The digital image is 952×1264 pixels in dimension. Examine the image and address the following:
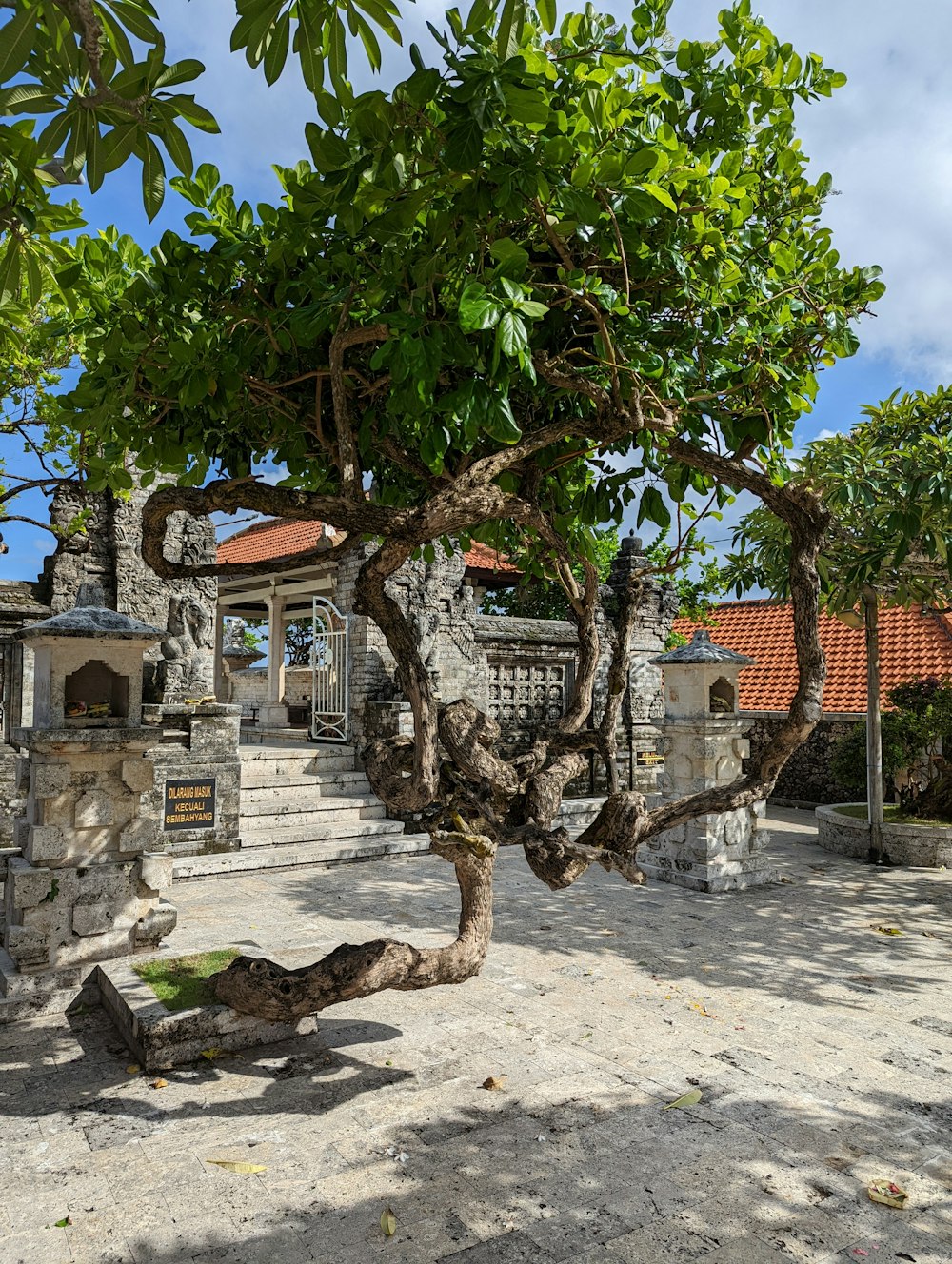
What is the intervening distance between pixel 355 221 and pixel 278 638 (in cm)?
1320

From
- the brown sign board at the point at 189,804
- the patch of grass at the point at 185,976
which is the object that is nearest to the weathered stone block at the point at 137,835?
the patch of grass at the point at 185,976

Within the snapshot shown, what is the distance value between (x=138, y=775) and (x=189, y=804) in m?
3.55

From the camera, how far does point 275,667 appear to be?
15594mm

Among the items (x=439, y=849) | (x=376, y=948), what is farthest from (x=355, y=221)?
(x=376, y=948)

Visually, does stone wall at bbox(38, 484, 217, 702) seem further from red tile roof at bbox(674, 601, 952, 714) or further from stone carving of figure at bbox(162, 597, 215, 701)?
red tile roof at bbox(674, 601, 952, 714)

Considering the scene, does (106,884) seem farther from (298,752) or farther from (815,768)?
(815,768)

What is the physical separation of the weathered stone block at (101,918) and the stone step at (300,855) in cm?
302

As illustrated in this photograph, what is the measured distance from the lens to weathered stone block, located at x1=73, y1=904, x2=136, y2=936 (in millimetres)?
5391

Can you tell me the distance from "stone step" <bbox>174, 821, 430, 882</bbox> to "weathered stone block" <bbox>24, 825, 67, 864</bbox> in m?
3.26

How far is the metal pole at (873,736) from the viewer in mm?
9414

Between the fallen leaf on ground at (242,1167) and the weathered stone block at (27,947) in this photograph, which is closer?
the fallen leaf on ground at (242,1167)

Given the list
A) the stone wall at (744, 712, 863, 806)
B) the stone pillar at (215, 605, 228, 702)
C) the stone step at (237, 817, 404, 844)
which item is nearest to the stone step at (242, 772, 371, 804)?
the stone step at (237, 817, 404, 844)

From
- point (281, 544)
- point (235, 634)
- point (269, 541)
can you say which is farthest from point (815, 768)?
point (235, 634)

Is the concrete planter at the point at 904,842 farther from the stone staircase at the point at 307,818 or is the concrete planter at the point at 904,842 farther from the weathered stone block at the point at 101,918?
the weathered stone block at the point at 101,918
